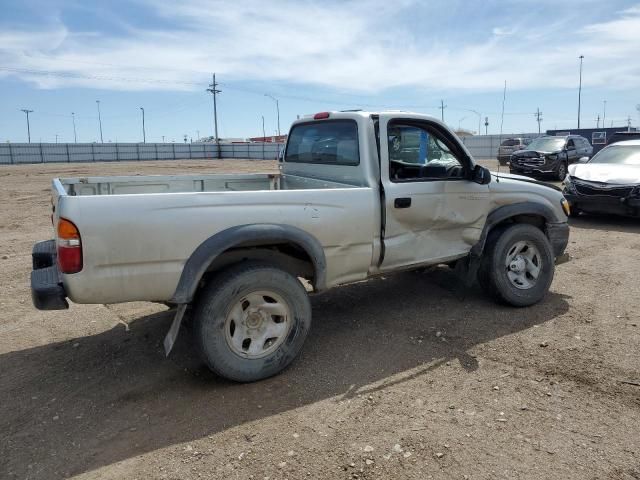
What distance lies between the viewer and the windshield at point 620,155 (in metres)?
10.7

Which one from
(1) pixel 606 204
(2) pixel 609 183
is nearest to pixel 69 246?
(1) pixel 606 204

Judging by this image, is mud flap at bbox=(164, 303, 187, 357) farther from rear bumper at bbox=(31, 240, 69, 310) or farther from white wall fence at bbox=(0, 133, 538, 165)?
white wall fence at bbox=(0, 133, 538, 165)

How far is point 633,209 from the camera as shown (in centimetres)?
944

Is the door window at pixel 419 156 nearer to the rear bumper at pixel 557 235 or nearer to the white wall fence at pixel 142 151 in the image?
the rear bumper at pixel 557 235

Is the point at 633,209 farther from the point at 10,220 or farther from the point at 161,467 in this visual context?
the point at 10,220

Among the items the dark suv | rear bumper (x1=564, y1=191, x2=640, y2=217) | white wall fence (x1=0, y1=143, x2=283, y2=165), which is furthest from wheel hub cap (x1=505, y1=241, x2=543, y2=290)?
white wall fence (x1=0, y1=143, x2=283, y2=165)

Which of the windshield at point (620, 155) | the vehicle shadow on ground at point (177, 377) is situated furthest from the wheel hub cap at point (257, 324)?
the windshield at point (620, 155)

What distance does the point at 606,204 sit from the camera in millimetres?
9820

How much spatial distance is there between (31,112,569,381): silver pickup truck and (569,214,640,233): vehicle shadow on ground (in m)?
5.04

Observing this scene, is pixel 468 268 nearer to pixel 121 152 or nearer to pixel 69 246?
pixel 69 246

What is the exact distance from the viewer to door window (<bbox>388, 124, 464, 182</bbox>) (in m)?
4.51

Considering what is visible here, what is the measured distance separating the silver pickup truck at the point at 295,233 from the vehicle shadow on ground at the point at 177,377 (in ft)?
0.93

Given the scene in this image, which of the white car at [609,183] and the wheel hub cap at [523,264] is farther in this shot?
the white car at [609,183]

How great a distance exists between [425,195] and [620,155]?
28.7 ft
